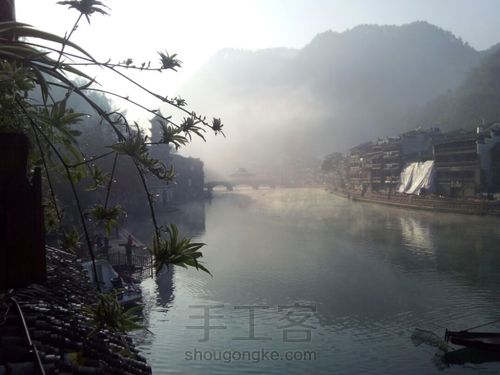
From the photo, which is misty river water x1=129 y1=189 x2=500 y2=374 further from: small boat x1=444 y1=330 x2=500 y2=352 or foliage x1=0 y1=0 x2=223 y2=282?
foliage x1=0 y1=0 x2=223 y2=282

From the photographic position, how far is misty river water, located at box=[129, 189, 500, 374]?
15227 millimetres

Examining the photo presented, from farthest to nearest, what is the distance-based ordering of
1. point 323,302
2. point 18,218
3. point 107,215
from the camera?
point 323,302 < point 107,215 < point 18,218

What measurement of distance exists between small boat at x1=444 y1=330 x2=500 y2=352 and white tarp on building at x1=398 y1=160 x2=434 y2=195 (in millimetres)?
43250

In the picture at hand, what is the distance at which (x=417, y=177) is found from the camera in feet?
194

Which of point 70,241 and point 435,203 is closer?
point 70,241

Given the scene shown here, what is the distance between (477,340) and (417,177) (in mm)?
46859

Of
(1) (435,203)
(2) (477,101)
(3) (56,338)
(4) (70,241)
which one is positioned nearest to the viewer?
(4) (70,241)

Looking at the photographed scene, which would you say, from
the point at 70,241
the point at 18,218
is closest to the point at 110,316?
the point at 18,218

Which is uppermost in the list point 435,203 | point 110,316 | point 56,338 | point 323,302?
point 110,316

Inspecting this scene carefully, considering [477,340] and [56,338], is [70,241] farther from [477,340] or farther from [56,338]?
[477,340]

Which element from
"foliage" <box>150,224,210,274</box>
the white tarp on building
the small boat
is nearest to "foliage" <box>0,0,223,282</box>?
"foliage" <box>150,224,210,274</box>

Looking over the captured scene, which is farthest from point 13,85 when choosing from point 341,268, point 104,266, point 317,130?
point 317,130

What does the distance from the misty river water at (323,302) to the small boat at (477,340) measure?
63cm

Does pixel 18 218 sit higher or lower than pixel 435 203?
higher
